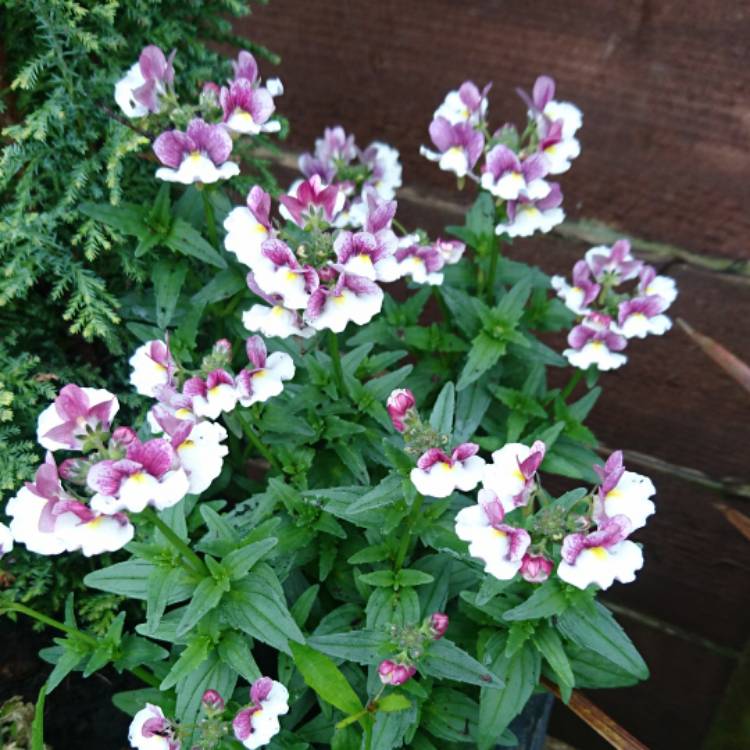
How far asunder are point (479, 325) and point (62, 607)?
908mm

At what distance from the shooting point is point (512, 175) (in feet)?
4.51

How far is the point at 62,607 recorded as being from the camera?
1570 mm

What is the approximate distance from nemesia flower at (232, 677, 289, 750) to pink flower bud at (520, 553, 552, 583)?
0.38 m

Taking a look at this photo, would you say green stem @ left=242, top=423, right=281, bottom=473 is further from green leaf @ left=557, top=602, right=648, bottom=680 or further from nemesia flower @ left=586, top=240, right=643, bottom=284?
nemesia flower @ left=586, top=240, right=643, bottom=284

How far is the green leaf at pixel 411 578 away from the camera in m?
1.20

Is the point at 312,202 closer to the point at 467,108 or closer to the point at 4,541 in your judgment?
the point at 467,108

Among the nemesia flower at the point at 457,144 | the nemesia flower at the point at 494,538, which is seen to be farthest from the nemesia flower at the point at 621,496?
the nemesia flower at the point at 457,144

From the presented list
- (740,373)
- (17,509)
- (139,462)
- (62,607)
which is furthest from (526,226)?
(62,607)

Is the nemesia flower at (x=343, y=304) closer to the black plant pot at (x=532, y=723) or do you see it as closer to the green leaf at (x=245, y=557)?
the green leaf at (x=245, y=557)

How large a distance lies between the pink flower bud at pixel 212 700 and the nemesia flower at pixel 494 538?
0.39m

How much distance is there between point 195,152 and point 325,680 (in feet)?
2.55

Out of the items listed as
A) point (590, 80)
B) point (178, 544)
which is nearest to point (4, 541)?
point (178, 544)

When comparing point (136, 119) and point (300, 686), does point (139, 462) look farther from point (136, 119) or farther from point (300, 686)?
point (136, 119)

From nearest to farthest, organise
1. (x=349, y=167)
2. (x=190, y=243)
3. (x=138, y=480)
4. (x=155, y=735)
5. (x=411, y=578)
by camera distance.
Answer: (x=138, y=480) < (x=155, y=735) < (x=411, y=578) < (x=190, y=243) < (x=349, y=167)
